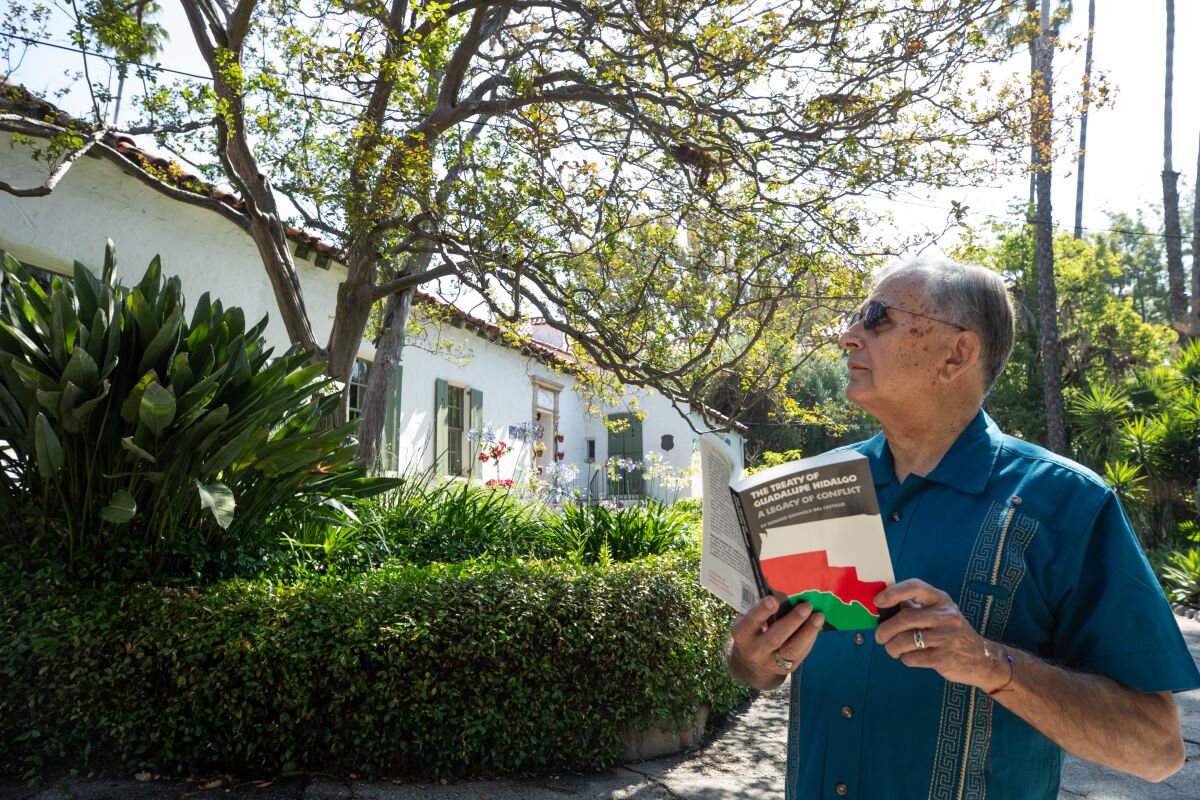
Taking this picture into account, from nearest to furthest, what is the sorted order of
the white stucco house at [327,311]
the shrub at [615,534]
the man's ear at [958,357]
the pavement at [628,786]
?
the man's ear at [958,357] → the pavement at [628,786] → the shrub at [615,534] → the white stucco house at [327,311]

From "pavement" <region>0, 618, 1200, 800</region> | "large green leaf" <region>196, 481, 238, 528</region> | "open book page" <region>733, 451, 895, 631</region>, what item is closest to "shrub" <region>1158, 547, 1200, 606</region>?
"pavement" <region>0, 618, 1200, 800</region>

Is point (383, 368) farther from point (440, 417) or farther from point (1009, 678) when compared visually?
point (1009, 678)

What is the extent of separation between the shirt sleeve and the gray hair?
16.2 inches

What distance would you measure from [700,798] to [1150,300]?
5166cm

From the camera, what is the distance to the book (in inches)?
54.3

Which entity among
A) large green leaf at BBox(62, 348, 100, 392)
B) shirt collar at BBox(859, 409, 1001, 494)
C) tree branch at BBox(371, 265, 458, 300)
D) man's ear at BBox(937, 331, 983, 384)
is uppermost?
tree branch at BBox(371, 265, 458, 300)

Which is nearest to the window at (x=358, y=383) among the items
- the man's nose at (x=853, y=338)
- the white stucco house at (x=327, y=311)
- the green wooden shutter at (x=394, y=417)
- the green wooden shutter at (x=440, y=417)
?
the white stucco house at (x=327, y=311)

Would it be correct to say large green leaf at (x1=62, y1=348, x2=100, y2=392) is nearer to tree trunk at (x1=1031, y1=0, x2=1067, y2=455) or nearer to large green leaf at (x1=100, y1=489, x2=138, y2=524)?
large green leaf at (x1=100, y1=489, x2=138, y2=524)

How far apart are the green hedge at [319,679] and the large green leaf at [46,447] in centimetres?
66

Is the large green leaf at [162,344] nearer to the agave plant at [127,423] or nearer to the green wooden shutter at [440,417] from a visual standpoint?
the agave plant at [127,423]

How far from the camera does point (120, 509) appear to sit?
14.3ft

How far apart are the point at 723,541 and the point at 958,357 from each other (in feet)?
2.21

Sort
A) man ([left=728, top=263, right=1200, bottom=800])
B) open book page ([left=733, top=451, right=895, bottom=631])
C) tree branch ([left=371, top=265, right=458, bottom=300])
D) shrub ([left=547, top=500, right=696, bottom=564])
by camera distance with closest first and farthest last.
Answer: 1. open book page ([left=733, top=451, right=895, bottom=631])
2. man ([left=728, top=263, right=1200, bottom=800])
3. shrub ([left=547, top=500, right=696, bottom=564])
4. tree branch ([left=371, top=265, right=458, bottom=300])

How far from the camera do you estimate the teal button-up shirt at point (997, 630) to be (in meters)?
1.53
